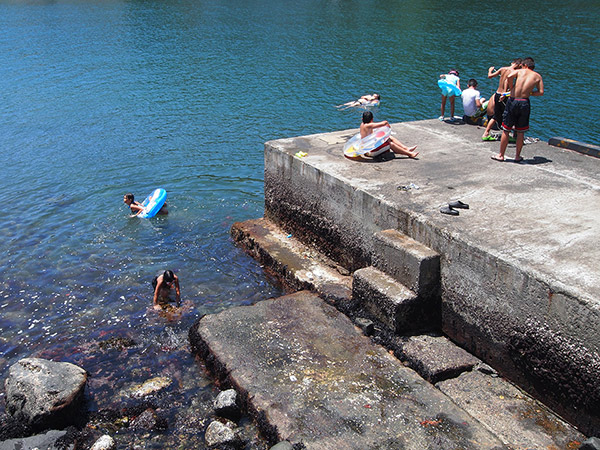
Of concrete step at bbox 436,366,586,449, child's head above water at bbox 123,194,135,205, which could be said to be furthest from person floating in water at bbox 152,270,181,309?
concrete step at bbox 436,366,586,449

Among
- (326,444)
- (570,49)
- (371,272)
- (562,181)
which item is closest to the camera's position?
(326,444)

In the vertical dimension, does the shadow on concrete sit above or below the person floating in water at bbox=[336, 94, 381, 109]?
above

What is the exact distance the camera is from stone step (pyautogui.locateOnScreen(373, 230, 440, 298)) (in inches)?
309

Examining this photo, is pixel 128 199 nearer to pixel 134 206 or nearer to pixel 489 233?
pixel 134 206

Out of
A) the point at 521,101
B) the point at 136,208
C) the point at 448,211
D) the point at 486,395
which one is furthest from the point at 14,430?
the point at 521,101

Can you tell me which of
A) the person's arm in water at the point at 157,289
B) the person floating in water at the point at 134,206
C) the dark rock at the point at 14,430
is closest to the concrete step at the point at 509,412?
the dark rock at the point at 14,430

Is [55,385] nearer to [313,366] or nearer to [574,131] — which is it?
[313,366]

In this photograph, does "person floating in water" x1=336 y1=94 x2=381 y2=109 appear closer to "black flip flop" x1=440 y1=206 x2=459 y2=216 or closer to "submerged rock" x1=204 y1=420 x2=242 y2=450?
"black flip flop" x1=440 y1=206 x2=459 y2=216

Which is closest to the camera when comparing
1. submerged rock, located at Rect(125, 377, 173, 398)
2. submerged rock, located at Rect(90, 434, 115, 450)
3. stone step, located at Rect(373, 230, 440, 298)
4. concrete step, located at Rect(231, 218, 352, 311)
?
submerged rock, located at Rect(90, 434, 115, 450)

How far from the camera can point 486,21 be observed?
133 ft

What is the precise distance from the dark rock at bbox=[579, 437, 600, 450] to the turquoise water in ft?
16.3

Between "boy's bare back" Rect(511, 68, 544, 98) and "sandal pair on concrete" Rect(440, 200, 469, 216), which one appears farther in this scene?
"boy's bare back" Rect(511, 68, 544, 98)

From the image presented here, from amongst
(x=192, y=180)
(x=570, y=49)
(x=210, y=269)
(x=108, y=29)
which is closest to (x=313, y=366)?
(x=210, y=269)

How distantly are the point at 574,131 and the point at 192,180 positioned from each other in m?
14.0
